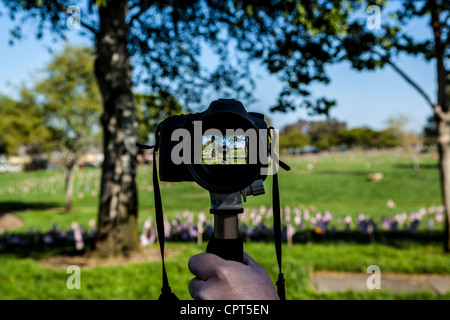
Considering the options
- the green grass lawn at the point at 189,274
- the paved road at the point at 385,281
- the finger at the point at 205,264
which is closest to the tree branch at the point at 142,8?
the green grass lawn at the point at 189,274

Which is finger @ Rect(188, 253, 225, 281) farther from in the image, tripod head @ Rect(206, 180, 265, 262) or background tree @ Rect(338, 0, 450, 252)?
background tree @ Rect(338, 0, 450, 252)

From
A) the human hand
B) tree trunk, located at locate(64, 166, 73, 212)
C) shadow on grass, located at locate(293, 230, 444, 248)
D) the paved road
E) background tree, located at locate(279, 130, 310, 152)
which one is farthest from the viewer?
background tree, located at locate(279, 130, 310, 152)

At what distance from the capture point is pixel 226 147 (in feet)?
3.69

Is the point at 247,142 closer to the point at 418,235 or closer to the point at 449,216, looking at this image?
the point at 449,216

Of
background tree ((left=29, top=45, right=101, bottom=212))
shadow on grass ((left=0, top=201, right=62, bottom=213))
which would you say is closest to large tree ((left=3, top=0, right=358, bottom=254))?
background tree ((left=29, top=45, right=101, bottom=212))

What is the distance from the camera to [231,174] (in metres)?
1.12

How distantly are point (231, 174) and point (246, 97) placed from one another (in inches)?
215

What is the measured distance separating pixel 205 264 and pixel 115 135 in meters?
4.94

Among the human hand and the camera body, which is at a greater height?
the camera body

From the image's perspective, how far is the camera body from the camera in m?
1.11

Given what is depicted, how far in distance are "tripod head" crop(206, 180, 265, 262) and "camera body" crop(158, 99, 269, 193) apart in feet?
0.11

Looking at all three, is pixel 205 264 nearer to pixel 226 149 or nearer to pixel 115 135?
pixel 226 149

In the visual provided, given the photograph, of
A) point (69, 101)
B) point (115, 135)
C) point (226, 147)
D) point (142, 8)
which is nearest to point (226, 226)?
point (226, 147)
